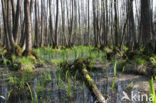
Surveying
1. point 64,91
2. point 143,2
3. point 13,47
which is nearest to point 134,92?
point 64,91

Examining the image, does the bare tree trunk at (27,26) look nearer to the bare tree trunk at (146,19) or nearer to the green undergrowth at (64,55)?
the green undergrowth at (64,55)

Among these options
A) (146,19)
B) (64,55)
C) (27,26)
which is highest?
(146,19)

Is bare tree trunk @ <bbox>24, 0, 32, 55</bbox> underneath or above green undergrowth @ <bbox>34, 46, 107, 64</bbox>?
above

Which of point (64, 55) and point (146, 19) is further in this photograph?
point (64, 55)

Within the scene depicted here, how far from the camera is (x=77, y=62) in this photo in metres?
4.73

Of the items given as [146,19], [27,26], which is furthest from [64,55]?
[146,19]

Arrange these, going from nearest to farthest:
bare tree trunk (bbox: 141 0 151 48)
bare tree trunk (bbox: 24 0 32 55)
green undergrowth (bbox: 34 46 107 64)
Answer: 1. bare tree trunk (bbox: 141 0 151 48)
2. green undergrowth (bbox: 34 46 107 64)
3. bare tree trunk (bbox: 24 0 32 55)

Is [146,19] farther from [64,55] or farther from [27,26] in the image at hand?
[27,26]

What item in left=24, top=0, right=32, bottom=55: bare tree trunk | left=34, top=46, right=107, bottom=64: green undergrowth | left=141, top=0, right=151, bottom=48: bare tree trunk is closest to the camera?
left=141, top=0, right=151, bottom=48: bare tree trunk

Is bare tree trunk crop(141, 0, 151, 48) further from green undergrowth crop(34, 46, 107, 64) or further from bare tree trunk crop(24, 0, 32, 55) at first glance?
bare tree trunk crop(24, 0, 32, 55)

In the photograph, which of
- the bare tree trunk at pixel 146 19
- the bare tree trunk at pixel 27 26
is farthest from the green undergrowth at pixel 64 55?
the bare tree trunk at pixel 146 19

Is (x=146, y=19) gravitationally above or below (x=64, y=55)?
above

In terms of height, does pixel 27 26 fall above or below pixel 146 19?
below

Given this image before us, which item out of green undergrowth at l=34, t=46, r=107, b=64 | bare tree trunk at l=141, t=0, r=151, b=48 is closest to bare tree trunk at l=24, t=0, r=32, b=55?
green undergrowth at l=34, t=46, r=107, b=64
